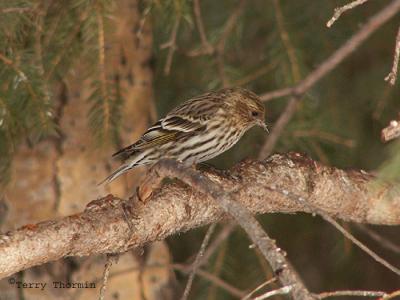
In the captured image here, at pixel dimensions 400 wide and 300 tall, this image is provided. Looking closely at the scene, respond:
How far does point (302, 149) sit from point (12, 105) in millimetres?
1303

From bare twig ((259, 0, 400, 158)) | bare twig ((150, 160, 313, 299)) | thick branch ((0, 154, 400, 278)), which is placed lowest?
bare twig ((150, 160, 313, 299))

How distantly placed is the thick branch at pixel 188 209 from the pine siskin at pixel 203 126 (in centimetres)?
91

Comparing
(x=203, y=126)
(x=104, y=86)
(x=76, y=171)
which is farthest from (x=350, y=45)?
(x=76, y=171)

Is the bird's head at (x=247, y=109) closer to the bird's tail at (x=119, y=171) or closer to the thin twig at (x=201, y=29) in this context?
the thin twig at (x=201, y=29)

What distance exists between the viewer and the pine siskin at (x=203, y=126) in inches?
140

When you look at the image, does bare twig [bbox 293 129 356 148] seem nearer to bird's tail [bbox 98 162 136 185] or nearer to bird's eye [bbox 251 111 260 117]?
bird's eye [bbox 251 111 260 117]

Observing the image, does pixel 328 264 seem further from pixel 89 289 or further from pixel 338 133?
pixel 89 289

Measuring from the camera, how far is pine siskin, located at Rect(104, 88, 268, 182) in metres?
3.55

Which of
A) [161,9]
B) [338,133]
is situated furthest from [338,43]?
[161,9]

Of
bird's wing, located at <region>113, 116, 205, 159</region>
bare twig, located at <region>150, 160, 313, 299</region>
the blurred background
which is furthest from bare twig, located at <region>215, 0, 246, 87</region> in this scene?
bare twig, located at <region>150, 160, 313, 299</region>

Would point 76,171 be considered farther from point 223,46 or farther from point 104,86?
point 223,46

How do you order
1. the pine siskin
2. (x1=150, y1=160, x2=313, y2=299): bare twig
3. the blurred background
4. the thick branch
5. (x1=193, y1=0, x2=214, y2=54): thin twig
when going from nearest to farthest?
(x1=150, y1=160, x2=313, y2=299): bare twig → the thick branch → the blurred background → (x1=193, y1=0, x2=214, y2=54): thin twig → the pine siskin

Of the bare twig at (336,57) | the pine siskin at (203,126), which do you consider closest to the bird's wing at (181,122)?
the pine siskin at (203,126)

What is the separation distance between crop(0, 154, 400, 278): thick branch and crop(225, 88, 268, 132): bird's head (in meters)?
0.98
